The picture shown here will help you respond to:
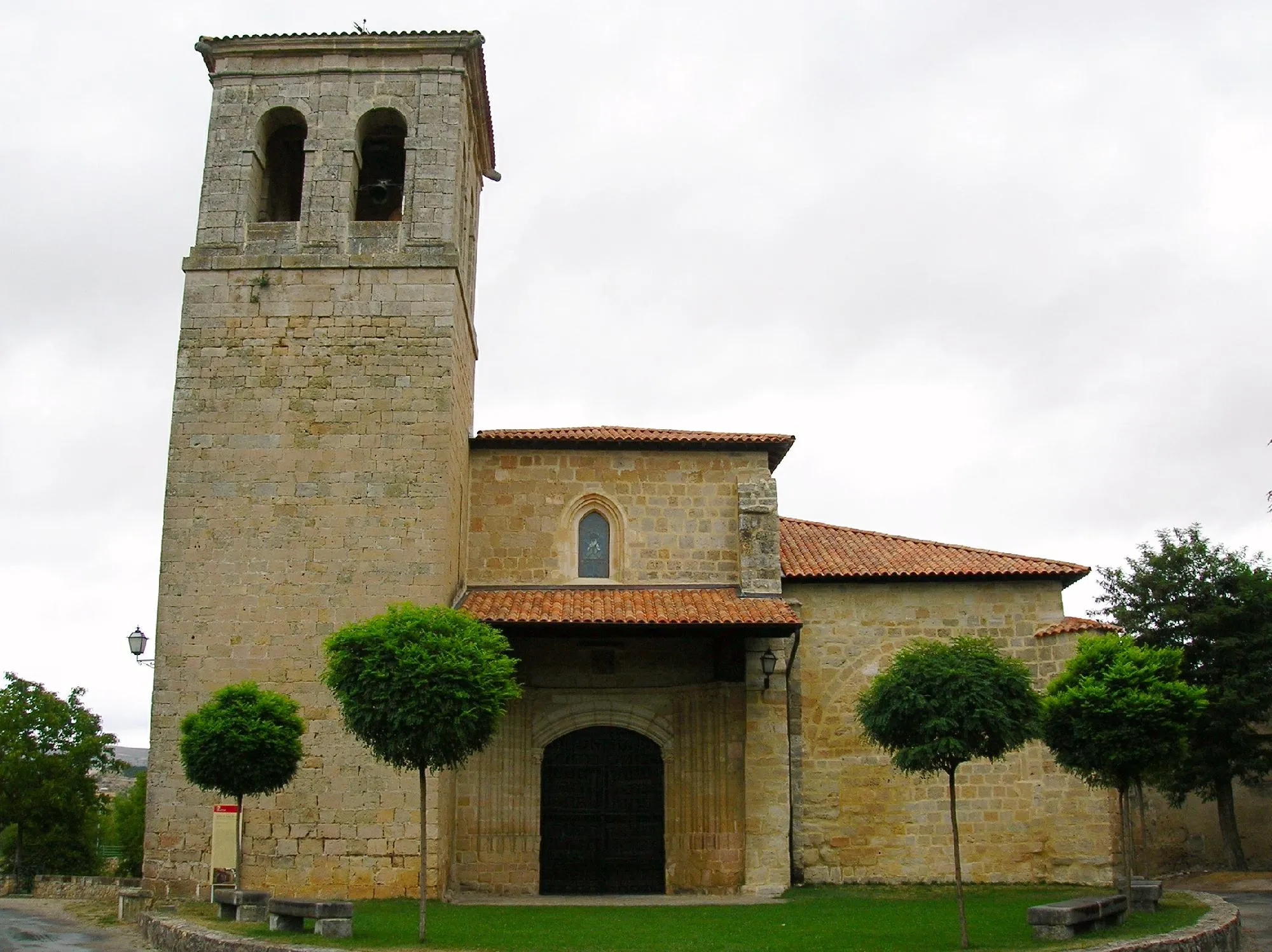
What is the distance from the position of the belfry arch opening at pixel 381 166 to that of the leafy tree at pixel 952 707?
10802 millimetres

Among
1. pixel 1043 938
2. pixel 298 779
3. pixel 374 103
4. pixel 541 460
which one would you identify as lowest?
pixel 1043 938

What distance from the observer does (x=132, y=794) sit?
3453 centimetres

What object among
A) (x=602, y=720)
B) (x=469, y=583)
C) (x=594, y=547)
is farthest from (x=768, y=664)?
(x=469, y=583)

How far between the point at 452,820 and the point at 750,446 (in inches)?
284

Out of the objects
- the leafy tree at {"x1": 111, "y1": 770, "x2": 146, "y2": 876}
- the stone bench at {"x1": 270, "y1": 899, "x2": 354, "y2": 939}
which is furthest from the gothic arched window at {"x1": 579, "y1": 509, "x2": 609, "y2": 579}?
the leafy tree at {"x1": 111, "y1": 770, "x2": 146, "y2": 876}

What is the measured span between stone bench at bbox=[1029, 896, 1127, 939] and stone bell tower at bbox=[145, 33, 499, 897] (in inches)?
290

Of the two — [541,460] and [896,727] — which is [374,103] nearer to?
[541,460]

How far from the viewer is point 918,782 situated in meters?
16.6

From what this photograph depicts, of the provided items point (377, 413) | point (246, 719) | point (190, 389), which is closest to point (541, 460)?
point (377, 413)

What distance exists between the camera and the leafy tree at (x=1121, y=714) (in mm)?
11680

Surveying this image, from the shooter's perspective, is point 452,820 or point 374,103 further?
point 374,103

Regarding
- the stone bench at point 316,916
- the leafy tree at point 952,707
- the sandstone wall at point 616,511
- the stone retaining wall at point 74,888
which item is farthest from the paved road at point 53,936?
the leafy tree at point 952,707

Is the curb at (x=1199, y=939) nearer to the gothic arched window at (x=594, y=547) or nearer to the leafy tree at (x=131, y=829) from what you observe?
the gothic arched window at (x=594, y=547)

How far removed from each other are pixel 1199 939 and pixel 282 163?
16573mm
